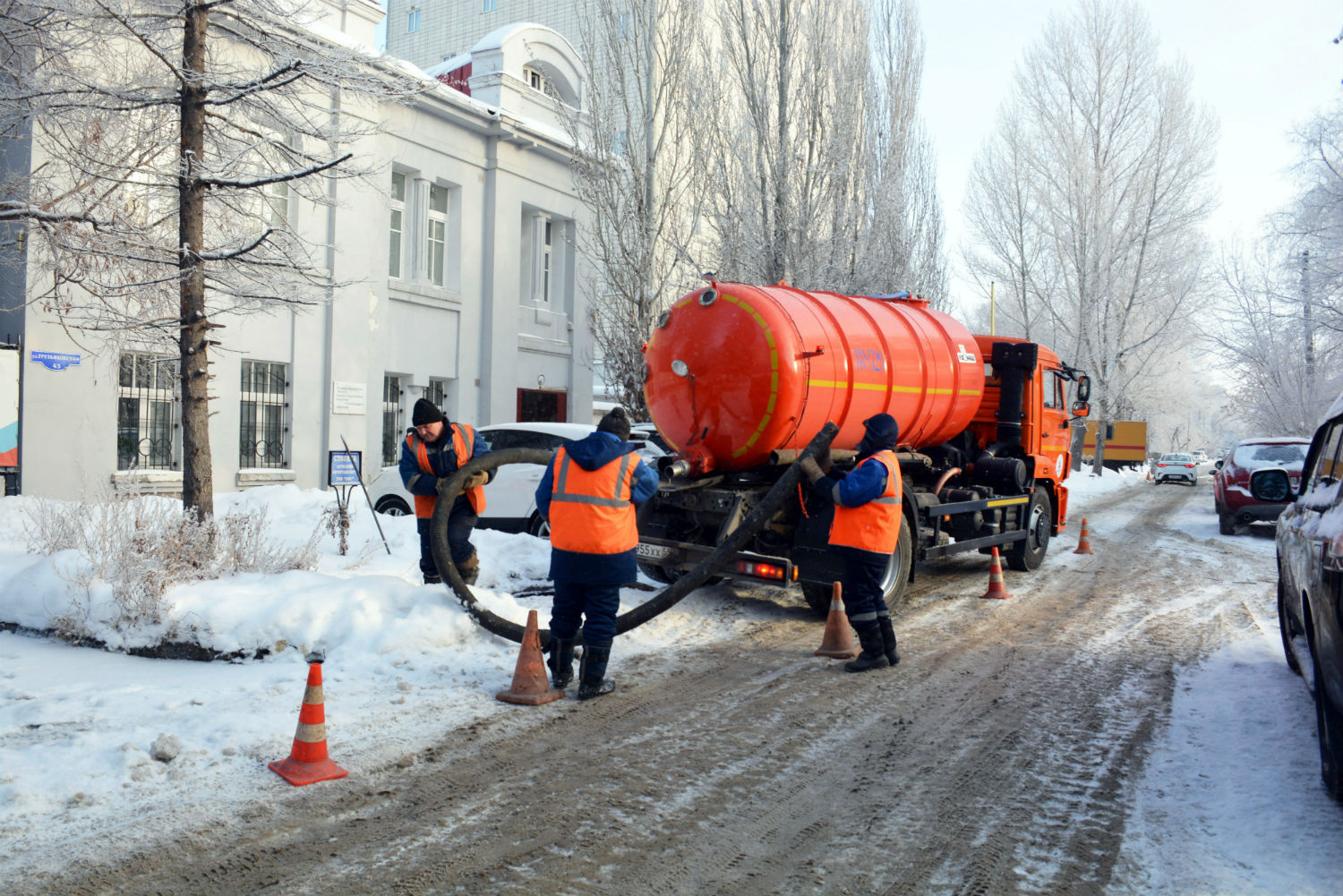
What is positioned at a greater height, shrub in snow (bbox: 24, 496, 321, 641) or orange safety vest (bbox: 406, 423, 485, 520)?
orange safety vest (bbox: 406, 423, 485, 520)

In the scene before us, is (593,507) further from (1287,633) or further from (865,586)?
(1287,633)

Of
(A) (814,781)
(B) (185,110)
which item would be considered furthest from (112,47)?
(A) (814,781)

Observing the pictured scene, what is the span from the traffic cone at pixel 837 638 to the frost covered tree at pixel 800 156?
1246 cm

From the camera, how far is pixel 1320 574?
3.69 metres

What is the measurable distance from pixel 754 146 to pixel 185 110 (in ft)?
42.5

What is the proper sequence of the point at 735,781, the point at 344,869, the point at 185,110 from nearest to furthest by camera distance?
the point at 344,869, the point at 735,781, the point at 185,110

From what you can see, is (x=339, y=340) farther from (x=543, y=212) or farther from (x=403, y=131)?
(x=543, y=212)

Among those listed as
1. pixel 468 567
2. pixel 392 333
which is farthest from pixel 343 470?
pixel 392 333

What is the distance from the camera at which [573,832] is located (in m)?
3.64

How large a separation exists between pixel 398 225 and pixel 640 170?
485cm

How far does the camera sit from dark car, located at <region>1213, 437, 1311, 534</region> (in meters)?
15.4

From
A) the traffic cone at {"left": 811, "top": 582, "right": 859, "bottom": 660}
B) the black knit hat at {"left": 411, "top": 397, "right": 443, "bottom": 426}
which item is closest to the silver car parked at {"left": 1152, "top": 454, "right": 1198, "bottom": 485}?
the traffic cone at {"left": 811, "top": 582, "right": 859, "bottom": 660}

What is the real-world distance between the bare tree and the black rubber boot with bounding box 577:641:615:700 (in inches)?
492

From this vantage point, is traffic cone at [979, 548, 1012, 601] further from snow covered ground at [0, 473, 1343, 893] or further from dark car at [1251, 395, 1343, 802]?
dark car at [1251, 395, 1343, 802]
